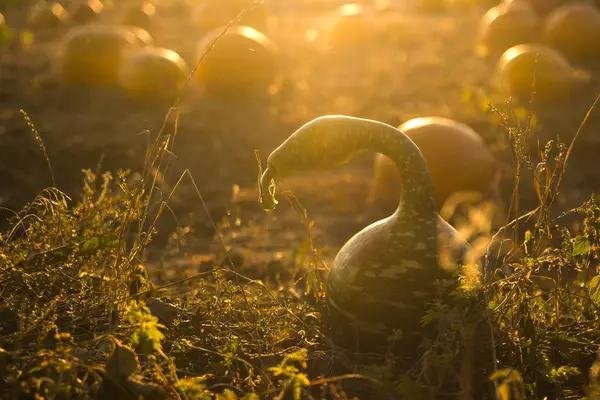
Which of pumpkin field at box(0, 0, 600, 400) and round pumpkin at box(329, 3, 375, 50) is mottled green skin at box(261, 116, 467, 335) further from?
round pumpkin at box(329, 3, 375, 50)

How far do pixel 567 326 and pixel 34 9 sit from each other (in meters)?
13.4

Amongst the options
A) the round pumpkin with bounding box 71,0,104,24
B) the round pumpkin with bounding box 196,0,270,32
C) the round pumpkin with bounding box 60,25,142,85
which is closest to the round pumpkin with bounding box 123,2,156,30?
the round pumpkin with bounding box 71,0,104,24

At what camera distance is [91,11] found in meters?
14.5

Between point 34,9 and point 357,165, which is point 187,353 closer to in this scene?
point 357,165

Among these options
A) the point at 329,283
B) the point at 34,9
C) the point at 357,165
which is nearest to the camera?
the point at 329,283

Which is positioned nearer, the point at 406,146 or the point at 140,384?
the point at 140,384

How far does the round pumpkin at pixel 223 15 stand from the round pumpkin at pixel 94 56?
151 inches

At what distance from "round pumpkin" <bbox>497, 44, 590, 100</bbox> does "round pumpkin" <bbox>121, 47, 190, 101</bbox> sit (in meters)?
3.86

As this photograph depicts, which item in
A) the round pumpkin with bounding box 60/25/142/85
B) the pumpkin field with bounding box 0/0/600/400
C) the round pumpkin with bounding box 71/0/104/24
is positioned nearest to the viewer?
the pumpkin field with bounding box 0/0/600/400

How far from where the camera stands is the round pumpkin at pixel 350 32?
1301cm

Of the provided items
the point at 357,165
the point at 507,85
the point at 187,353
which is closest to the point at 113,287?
the point at 187,353

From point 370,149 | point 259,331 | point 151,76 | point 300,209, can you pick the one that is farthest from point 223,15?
point 259,331

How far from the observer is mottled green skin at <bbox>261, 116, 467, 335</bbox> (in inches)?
120

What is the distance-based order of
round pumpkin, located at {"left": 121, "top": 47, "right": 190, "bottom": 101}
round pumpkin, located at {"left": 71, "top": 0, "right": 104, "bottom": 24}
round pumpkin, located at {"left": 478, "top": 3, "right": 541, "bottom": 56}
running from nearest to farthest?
1. round pumpkin, located at {"left": 121, "top": 47, "right": 190, "bottom": 101}
2. round pumpkin, located at {"left": 478, "top": 3, "right": 541, "bottom": 56}
3. round pumpkin, located at {"left": 71, "top": 0, "right": 104, "bottom": 24}
